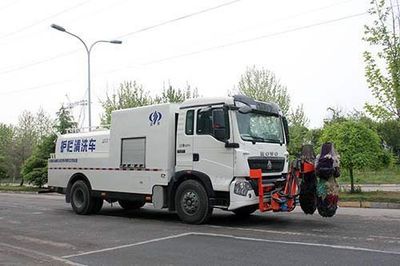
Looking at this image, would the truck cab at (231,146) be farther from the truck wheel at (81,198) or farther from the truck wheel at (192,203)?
the truck wheel at (81,198)

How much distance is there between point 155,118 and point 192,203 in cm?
249

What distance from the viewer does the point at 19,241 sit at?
32.7ft

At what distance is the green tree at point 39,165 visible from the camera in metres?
31.1

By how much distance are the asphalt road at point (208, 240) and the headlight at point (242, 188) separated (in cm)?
83

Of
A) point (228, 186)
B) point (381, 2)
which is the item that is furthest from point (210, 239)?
point (381, 2)

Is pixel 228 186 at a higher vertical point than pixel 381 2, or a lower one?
lower

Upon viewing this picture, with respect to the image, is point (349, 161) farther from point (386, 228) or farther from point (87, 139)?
point (87, 139)

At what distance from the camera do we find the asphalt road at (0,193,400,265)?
7.59 meters

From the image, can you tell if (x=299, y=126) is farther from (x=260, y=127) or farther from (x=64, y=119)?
(x=260, y=127)

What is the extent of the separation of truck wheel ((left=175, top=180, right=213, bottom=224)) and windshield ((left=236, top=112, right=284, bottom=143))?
1.65 meters

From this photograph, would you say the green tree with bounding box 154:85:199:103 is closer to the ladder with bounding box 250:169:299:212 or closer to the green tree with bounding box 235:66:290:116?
the green tree with bounding box 235:66:290:116

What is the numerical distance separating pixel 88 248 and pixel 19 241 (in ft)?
6.62

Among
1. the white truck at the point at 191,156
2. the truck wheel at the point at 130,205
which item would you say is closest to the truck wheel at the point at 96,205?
the white truck at the point at 191,156

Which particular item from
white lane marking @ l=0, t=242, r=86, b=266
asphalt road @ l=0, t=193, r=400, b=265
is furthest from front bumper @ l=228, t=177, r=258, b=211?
white lane marking @ l=0, t=242, r=86, b=266
